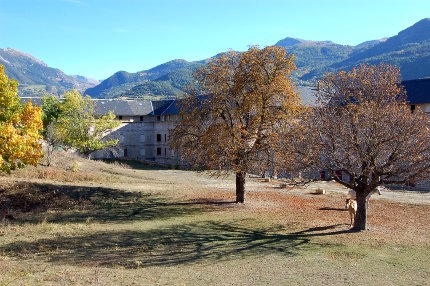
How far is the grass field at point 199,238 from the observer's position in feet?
42.0

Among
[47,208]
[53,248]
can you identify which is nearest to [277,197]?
[47,208]

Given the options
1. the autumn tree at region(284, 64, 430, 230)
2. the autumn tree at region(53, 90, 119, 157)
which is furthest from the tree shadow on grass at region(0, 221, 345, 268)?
the autumn tree at region(53, 90, 119, 157)

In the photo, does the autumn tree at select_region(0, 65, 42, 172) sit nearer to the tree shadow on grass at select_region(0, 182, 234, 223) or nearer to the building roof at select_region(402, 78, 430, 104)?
the tree shadow on grass at select_region(0, 182, 234, 223)

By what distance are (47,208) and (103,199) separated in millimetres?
4130

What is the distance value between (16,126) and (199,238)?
42.1 ft

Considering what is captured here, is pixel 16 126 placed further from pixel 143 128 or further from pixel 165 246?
pixel 143 128

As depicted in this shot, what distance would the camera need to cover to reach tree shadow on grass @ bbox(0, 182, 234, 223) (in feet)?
76.0

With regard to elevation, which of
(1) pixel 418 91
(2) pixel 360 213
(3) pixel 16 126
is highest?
(1) pixel 418 91

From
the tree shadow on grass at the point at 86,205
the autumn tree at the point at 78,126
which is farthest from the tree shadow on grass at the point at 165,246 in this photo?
the autumn tree at the point at 78,126

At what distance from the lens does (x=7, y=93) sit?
21.2m

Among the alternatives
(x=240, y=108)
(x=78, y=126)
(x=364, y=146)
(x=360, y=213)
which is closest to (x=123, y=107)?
(x=78, y=126)

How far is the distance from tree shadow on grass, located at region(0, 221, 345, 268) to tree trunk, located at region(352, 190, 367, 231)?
1.36 meters

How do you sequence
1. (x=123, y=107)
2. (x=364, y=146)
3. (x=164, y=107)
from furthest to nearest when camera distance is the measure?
1. (x=164, y=107)
2. (x=123, y=107)
3. (x=364, y=146)

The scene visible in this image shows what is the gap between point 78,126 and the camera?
5475 cm
